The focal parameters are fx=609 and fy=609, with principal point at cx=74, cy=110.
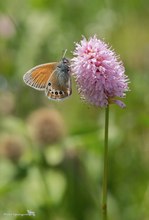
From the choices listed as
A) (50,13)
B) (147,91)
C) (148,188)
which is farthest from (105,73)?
(50,13)

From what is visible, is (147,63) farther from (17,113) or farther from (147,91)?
(17,113)

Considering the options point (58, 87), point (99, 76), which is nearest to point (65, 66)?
point (58, 87)

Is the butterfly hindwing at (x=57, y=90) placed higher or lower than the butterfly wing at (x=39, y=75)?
lower

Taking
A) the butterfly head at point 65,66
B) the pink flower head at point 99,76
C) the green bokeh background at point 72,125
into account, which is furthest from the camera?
the green bokeh background at point 72,125

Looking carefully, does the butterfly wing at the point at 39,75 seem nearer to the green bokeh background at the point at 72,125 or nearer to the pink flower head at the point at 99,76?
Result: the pink flower head at the point at 99,76

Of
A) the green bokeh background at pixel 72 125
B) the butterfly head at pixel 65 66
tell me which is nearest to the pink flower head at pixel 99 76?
the butterfly head at pixel 65 66

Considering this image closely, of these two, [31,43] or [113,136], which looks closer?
[113,136]

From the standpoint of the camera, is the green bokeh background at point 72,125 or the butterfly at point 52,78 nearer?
the butterfly at point 52,78
